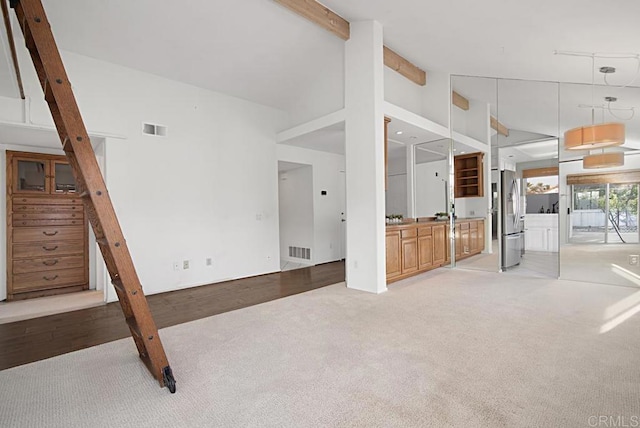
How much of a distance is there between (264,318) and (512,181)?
5111 mm

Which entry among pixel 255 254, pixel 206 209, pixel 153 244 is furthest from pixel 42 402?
pixel 255 254

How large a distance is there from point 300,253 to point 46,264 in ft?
14.4

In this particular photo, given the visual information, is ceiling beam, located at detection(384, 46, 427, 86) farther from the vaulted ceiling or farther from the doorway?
the doorway

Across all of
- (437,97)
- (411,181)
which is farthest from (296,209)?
(437,97)

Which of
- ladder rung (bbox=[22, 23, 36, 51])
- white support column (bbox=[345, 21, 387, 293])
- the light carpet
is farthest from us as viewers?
white support column (bbox=[345, 21, 387, 293])

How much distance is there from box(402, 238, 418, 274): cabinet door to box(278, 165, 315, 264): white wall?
2.32m

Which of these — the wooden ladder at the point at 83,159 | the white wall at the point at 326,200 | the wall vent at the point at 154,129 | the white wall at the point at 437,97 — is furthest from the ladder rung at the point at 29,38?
the white wall at the point at 437,97

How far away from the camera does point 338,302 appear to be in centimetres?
387

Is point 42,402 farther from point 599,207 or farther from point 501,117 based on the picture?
point 599,207

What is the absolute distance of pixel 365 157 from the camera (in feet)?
14.4

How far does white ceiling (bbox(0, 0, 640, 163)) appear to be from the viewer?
3514 millimetres

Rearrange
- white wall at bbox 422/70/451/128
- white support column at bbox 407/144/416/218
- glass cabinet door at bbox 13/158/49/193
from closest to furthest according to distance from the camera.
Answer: glass cabinet door at bbox 13/158/49/193 → white wall at bbox 422/70/451/128 → white support column at bbox 407/144/416/218

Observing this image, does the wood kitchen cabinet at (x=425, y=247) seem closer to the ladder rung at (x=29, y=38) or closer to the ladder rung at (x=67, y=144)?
the ladder rung at (x=67, y=144)

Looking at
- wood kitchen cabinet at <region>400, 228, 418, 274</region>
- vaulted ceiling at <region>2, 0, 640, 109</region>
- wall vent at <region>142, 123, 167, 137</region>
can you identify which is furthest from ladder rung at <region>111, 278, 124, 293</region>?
wood kitchen cabinet at <region>400, 228, 418, 274</region>
